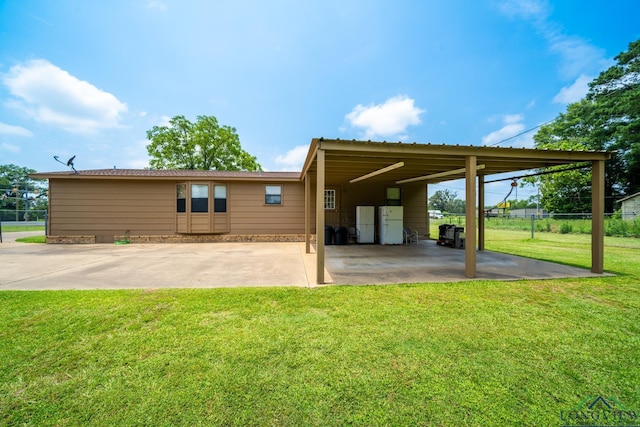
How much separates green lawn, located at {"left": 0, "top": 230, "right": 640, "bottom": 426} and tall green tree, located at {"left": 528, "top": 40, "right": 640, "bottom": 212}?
24.6 m

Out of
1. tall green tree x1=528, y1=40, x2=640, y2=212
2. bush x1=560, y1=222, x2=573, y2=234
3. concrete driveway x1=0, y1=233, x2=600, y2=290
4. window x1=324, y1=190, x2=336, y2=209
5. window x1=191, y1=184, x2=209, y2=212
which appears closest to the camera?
concrete driveway x1=0, y1=233, x2=600, y2=290

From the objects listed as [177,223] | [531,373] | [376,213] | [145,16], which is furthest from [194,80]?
[531,373]

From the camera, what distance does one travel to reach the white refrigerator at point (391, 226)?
9766mm

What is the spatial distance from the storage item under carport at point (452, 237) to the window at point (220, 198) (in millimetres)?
8875

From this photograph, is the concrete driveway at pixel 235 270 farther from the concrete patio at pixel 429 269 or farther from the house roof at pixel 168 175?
the house roof at pixel 168 175

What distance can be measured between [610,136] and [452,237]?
78.7ft

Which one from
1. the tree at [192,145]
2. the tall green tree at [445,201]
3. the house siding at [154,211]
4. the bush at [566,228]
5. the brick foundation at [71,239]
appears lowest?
the brick foundation at [71,239]

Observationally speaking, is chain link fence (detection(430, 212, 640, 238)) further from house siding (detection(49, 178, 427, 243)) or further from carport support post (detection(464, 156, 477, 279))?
house siding (detection(49, 178, 427, 243))

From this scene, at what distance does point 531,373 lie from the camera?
6.37ft

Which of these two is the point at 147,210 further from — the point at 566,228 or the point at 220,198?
the point at 566,228

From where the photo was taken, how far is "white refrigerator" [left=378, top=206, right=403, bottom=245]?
384 inches

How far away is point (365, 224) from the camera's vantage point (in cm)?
1017

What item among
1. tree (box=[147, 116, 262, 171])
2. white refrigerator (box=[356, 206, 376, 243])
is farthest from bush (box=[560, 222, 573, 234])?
tree (box=[147, 116, 262, 171])

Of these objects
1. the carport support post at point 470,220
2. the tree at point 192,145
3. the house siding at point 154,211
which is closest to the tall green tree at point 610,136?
the carport support post at point 470,220
